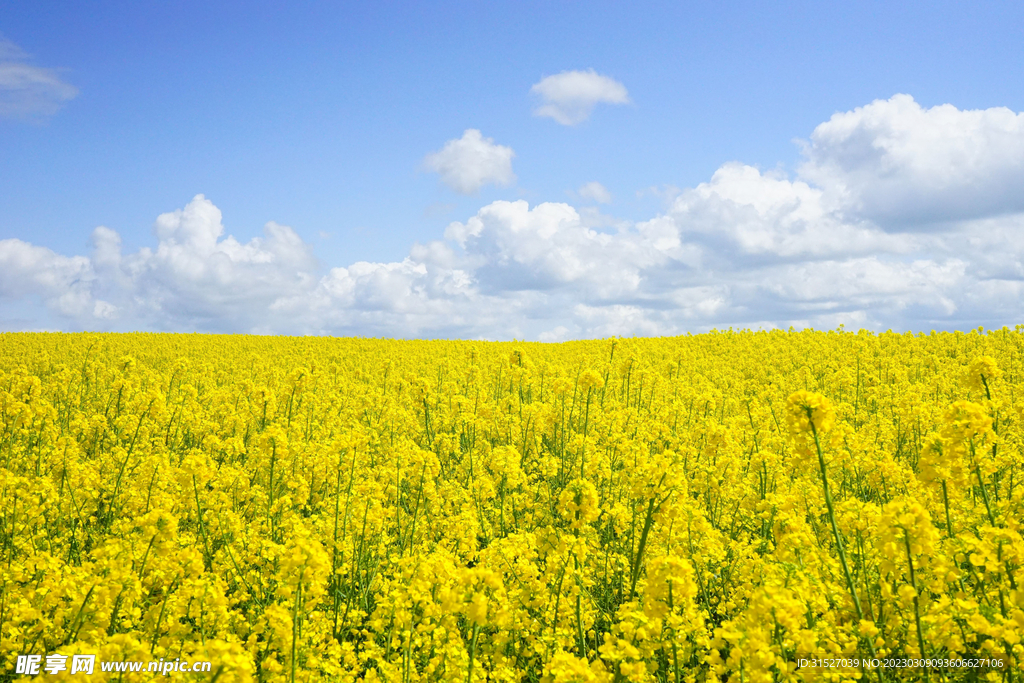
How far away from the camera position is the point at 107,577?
345 centimetres

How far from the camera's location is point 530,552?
4.36m

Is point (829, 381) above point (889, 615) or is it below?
above

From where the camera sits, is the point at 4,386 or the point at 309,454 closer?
the point at 309,454

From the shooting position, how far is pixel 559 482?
25.2 feet

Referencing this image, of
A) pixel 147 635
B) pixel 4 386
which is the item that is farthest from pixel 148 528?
pixel 4 386

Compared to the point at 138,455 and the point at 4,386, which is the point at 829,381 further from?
the point at 4,386

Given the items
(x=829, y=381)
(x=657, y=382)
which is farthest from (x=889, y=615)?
(x=829, y=381)

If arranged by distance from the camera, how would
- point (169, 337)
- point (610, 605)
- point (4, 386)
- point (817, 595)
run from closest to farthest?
point (817, 595) → point (610, 605) → point (4, 386) → point (169, 337)

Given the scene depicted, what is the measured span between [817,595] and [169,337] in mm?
33475

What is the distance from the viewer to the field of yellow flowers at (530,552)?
2.97m

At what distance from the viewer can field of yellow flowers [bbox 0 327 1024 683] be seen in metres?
2.97

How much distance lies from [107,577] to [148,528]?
1.29 ft

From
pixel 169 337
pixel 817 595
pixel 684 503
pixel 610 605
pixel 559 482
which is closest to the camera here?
pixel 817 595

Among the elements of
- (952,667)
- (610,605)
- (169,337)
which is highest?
(169,337)
